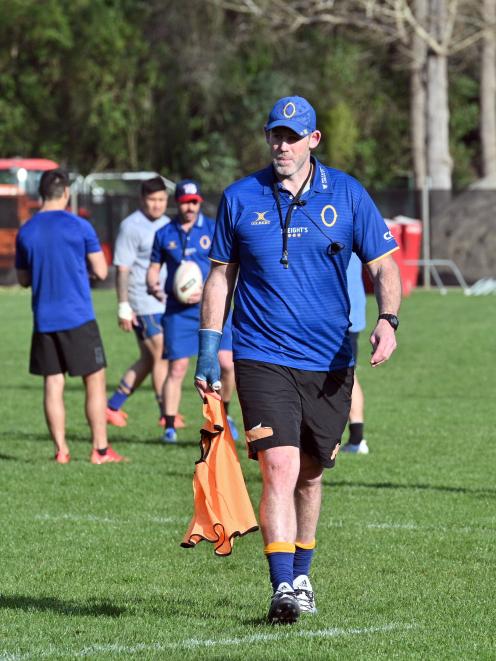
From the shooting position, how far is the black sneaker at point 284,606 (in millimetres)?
5922

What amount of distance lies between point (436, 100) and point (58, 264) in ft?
103

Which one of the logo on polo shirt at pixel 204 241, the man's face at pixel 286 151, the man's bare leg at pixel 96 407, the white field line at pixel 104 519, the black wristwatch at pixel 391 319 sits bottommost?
the white field line at pixel 104 519

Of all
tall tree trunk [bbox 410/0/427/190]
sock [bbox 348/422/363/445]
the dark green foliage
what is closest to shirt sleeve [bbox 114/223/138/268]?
sock [bbox 348/422/363/445]

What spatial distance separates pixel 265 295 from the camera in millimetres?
6277

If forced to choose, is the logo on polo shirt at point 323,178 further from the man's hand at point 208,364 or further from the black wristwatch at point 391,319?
the man's hand at point 208,364

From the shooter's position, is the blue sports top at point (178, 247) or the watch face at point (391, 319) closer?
the watch face at point (391, 319)

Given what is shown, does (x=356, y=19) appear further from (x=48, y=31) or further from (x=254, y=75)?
(x=48, y=31)

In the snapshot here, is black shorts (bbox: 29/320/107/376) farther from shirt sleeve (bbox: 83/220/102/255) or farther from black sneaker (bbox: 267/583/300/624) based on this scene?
black sneaker (bbox: 267/583/300/624)

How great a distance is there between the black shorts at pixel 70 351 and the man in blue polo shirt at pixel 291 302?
15.1 feet

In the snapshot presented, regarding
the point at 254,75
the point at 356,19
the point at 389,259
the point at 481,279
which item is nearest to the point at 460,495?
Answer: the point at 389,259

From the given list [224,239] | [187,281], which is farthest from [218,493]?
[187,281]

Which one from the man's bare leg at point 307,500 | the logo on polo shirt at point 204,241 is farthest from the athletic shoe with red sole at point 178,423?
the man's bare leg at point 307,500

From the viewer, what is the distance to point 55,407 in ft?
36.4

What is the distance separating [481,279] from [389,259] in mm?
30168
